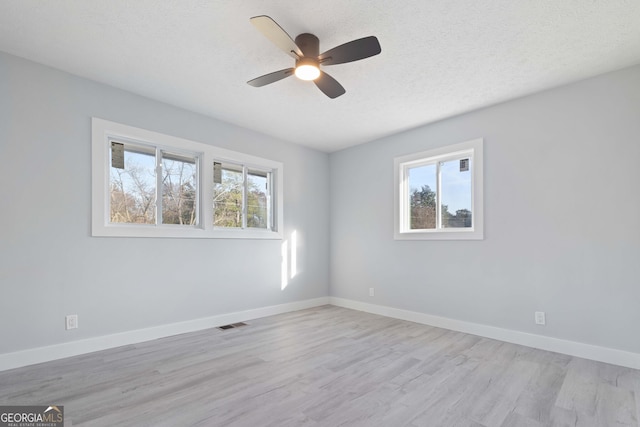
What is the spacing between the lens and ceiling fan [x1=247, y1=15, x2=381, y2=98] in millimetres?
2027

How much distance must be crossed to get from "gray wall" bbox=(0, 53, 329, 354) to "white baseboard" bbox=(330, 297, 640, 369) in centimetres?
241

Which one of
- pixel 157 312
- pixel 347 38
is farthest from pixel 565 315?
pixel 157 312

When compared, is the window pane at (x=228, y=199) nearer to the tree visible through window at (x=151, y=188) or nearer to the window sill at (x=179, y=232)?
the window sill at (x=179, y=232)

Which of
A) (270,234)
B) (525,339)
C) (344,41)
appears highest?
(344,41)

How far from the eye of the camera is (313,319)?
14.2 feet

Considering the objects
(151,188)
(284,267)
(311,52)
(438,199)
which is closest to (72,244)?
(151,188)

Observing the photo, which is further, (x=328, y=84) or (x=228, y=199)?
(x=228, y=199)

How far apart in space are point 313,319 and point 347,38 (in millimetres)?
3467

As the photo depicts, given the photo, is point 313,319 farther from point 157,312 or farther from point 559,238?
point 559,238

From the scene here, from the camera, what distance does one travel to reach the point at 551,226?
10.3ft

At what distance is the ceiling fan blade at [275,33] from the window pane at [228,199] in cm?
233

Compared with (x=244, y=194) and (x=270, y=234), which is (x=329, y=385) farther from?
A: (x=244, y=194)

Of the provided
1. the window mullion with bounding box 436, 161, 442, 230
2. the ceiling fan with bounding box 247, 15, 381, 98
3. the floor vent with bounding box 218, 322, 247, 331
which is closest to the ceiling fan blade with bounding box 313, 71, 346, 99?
the ceiling fan with bounding box 247, 15, 381, 98

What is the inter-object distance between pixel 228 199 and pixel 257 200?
0.50 m
